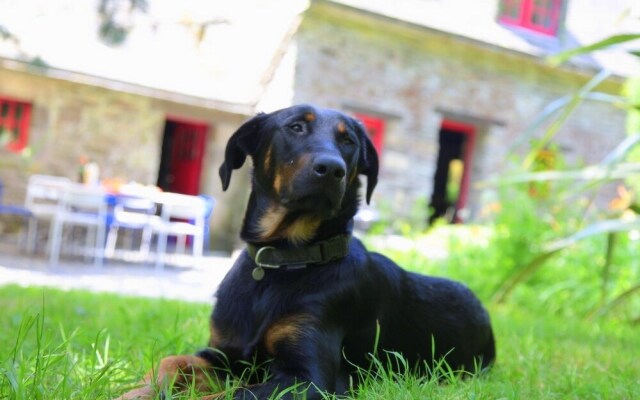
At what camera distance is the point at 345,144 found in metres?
2.91

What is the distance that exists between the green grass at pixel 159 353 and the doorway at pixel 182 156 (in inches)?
441

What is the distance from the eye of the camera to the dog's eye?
284 centimetres

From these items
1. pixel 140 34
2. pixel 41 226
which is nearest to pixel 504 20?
pixel 140 34

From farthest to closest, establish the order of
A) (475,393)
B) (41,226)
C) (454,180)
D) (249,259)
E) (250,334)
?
(454,180) < (41,226) < (249,259) < (250,334) < (475,393)

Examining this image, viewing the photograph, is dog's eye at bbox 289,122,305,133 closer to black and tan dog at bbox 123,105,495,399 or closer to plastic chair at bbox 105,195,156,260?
black and tan dog at bbox 123,105,495,399

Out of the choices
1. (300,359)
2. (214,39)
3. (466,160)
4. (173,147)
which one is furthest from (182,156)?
(300,359)

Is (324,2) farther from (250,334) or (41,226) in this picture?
(250,334)

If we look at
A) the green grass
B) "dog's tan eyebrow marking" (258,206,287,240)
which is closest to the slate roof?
the green grass

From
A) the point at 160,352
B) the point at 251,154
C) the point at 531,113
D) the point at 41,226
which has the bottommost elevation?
the point at 41,226

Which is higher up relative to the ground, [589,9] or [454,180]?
[589,9]

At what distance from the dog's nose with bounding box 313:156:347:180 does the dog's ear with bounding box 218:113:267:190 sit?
1.58ft

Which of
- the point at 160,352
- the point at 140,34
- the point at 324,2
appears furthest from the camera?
the point at 140,34

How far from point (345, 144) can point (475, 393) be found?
3.59 feet

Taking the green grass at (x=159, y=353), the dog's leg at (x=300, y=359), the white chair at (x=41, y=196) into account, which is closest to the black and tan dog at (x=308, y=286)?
the dog's leg at (x=300, y=359)
